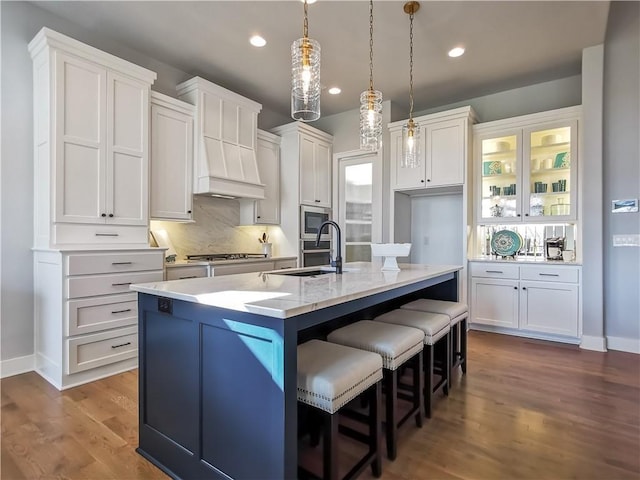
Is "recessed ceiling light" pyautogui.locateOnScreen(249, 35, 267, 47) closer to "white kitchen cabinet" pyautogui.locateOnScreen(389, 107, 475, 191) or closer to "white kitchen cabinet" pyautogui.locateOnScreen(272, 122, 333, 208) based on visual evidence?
"white kitchen cabinet" pyautogui.locateOnScreen(272, 122, 333, 208)

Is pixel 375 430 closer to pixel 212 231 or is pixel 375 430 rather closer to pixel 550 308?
pixel 550 308

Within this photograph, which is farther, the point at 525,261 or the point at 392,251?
the point at 525,261

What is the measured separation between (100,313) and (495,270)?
13.3ft

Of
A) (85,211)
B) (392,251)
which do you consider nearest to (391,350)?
(392,251)

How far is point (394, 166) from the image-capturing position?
15.6 ft

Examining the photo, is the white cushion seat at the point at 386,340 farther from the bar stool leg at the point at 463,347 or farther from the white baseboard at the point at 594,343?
the white baseboard at the point at 594,343

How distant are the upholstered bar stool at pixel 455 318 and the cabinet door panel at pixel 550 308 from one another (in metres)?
1.43

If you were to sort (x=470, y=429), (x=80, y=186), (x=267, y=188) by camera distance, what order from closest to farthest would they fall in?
(x=470, y=429)
(x=80, y=186)
(x=267, y=188)

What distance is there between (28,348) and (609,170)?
570 centimetres

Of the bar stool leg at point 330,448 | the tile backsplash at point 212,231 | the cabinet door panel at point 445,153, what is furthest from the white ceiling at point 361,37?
the bar stool leg at point 330,448

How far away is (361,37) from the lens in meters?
3.37

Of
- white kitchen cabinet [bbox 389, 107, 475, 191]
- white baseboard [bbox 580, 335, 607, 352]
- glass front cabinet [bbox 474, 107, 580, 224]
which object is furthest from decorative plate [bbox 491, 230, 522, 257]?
white baseboard [bbox 580, 335, 607, 352]

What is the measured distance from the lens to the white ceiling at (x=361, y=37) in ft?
9.65

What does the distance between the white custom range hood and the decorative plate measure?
9.95 ft
